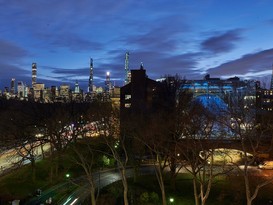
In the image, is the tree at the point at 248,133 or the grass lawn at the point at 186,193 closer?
the tree at the point at 248,133

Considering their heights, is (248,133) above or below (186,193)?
above

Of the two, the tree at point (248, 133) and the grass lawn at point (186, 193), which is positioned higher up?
the tree at point (248, 133)

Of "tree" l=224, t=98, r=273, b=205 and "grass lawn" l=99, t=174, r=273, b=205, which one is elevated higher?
"tree" l=224, t=98, r=273, b=205

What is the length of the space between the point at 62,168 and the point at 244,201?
2131 centimetres

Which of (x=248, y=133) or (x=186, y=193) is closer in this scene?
(x=248, y=133)

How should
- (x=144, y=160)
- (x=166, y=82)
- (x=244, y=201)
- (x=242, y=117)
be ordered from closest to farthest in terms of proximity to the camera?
1. (x=242, y=117)
2. (x=244, y=201)
3. (x=144, y=160)
4. (x=166, y=82)

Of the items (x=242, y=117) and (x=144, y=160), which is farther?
(x=144, y=160)

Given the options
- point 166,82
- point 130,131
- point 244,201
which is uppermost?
point 166,82

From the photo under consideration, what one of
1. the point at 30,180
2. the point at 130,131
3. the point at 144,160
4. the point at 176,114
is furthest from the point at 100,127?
the point at 144,160

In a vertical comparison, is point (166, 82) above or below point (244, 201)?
above

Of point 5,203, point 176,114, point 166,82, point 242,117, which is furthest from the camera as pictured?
point 166,82

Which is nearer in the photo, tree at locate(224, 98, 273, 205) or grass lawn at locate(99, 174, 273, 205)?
tree at locate(224, 98, 273, 205)

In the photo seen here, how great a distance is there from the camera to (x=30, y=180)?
3847 cm

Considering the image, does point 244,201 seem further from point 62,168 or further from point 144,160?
point 62,168
